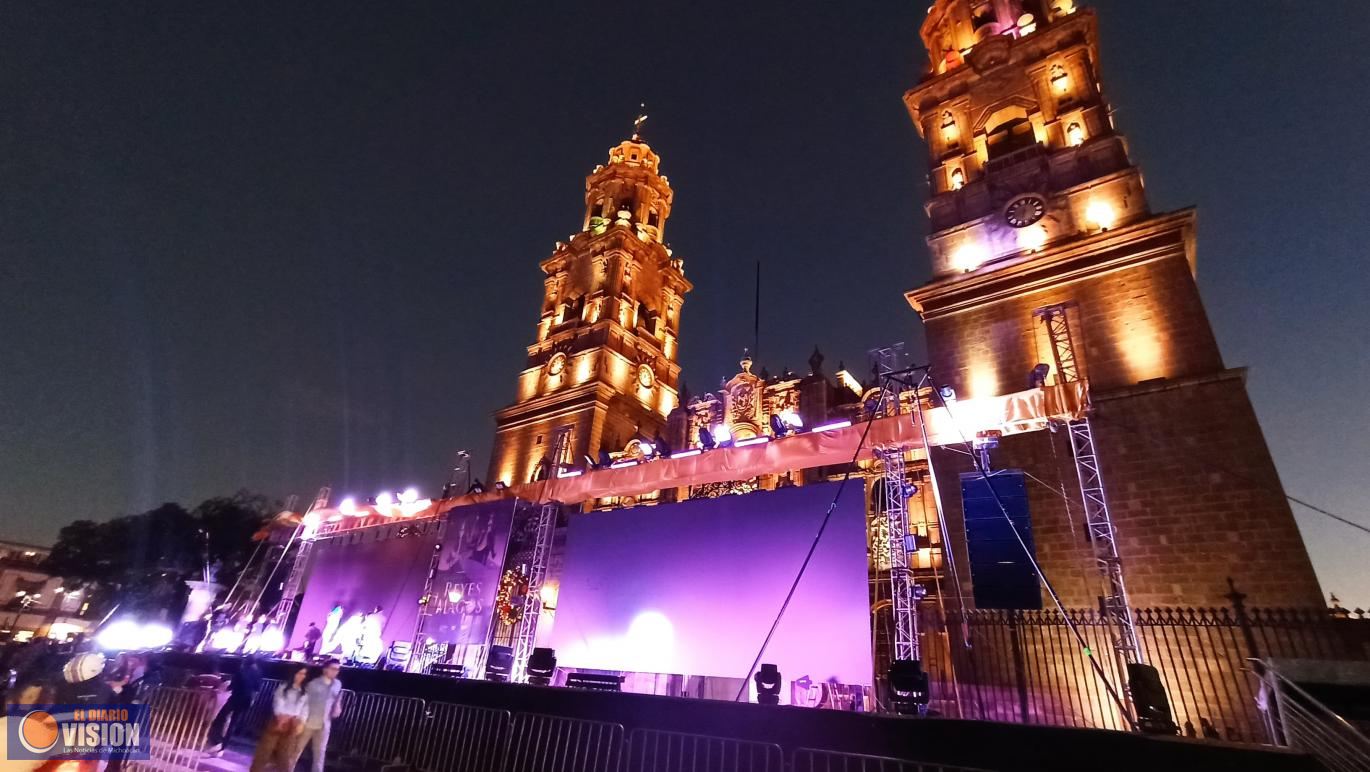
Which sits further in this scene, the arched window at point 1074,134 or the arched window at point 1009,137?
the arched window at point 1009,137

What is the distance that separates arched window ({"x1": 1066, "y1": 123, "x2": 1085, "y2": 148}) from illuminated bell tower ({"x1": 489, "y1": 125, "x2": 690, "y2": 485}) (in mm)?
20260

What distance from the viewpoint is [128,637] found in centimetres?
2072

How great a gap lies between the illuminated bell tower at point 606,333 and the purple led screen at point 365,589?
7.12 m

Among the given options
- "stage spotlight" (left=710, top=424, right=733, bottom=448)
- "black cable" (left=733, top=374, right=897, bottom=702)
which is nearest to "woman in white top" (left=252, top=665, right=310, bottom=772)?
"black cable" (left=733, top=374, right=897, bottom=702)

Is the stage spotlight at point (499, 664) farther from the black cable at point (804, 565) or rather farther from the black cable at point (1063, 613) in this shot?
the black cable at point (1063, 613)

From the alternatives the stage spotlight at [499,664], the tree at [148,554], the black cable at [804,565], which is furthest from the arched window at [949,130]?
the tree at [148,554]

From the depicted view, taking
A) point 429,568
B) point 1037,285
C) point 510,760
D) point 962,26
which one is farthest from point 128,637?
point 962,26

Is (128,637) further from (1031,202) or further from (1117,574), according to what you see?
(1031,202)

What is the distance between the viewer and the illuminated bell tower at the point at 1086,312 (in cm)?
1180

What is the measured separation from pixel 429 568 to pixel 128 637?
1150 cm

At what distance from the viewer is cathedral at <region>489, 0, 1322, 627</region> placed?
12.0 metres

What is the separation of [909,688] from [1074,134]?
18400 mm

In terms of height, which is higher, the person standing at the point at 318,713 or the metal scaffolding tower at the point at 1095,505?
the metal scaffolding tower at the point at 1095,505

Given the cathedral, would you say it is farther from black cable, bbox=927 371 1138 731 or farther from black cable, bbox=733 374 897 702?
black cable, bbox=733 374 897 702
